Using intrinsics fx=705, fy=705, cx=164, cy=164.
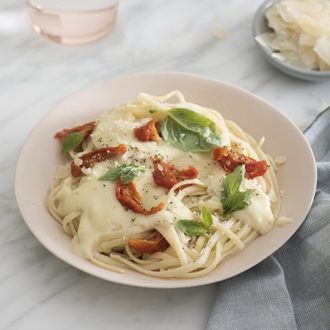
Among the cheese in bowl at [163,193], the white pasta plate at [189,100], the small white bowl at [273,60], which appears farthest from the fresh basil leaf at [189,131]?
the small white bowl at [273,60]

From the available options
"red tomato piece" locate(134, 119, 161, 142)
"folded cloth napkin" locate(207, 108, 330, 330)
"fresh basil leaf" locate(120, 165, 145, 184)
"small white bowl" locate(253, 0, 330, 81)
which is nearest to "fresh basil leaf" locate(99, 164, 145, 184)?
"fresh basil leaf" locate(120, 165, 145, 184)

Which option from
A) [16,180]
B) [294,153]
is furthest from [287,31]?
[16,180]

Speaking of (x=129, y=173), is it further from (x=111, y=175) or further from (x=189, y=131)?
(x=189, y=131)

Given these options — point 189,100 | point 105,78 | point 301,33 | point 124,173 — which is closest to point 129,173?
point 124,173

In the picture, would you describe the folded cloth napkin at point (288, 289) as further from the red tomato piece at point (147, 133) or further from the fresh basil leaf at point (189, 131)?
the red tomato piece at point (147, 133)

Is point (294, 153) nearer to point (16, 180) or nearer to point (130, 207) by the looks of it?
point (130, 207)

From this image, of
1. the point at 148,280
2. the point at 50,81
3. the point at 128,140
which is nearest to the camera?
the point at 148,280
